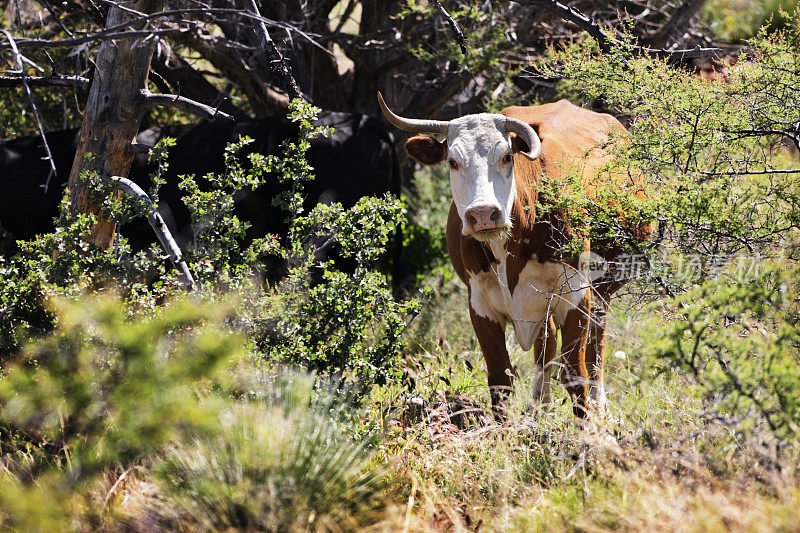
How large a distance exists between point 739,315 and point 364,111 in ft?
19.5

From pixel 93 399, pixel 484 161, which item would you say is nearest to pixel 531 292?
pixel 484 161

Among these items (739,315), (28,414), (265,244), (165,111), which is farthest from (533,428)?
(165,111)

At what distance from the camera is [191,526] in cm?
271

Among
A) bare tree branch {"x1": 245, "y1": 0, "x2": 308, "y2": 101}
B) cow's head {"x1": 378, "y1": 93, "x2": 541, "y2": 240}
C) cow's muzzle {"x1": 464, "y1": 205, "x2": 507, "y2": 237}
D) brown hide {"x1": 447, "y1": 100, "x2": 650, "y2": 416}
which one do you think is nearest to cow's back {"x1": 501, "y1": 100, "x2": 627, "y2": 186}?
brown hide {"x1": 447, "y1": 100, "x2": 650, "y2": 416}

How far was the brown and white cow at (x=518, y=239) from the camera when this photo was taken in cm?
402

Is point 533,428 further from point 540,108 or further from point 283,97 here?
point 283,97

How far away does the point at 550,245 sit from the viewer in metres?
4.26

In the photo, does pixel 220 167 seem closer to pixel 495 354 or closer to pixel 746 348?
pixel 495 354

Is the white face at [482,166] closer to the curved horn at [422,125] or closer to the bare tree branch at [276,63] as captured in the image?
the curved horn at [422,125]

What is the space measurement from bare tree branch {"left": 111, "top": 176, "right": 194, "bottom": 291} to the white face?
67.4 inches

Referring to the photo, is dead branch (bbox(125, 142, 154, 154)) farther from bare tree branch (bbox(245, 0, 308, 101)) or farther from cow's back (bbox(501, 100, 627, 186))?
cow's back (bbox(501, 100, 627, 186))

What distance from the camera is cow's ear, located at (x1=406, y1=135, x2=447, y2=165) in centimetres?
441

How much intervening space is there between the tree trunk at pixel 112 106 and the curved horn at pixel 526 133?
2.49 metres

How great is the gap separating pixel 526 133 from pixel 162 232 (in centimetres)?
A: 234
